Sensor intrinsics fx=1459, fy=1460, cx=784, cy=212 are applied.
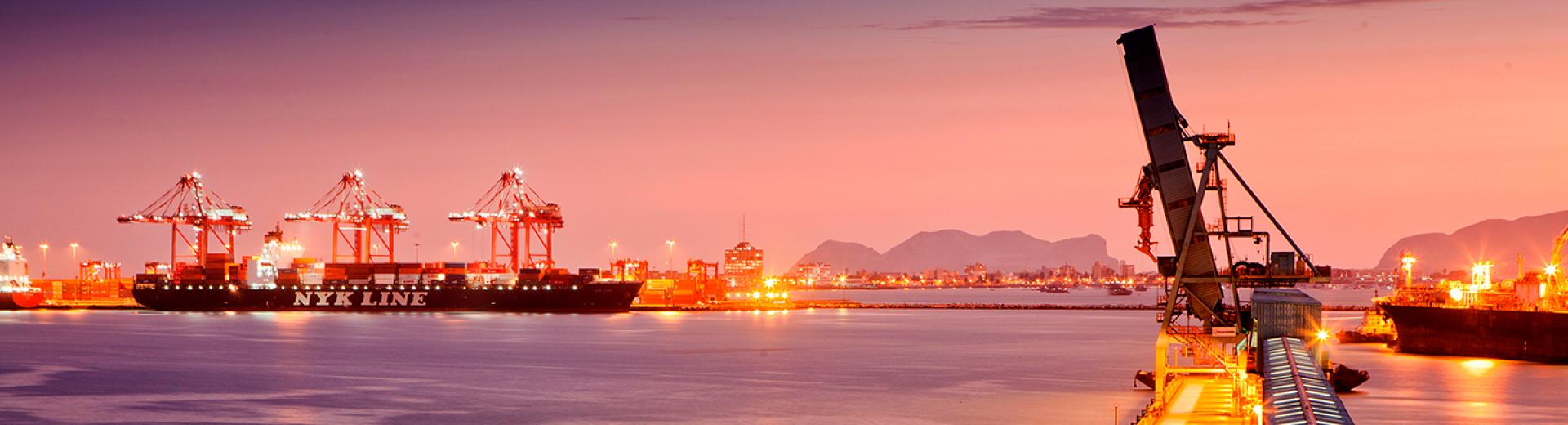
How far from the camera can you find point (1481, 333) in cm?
7794

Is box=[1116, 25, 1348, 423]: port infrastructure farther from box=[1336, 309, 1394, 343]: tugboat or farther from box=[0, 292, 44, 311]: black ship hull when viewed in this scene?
box=[0, 292, 44, 311]: black ship hull

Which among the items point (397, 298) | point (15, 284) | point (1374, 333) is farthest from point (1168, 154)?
point (15, 284)

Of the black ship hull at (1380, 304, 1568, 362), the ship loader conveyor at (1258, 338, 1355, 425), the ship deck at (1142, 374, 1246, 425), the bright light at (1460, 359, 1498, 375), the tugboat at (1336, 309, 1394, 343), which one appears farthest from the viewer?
the tugboat at (1336, 309, 1394, 343)

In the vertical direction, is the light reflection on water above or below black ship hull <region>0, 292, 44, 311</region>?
below

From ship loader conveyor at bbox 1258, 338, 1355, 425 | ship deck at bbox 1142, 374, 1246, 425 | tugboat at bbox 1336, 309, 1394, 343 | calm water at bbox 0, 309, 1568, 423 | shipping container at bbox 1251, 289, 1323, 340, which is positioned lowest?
calm water at bbox 0, 309, 1568, 423

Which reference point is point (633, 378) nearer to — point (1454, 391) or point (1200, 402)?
point (1200, 402)

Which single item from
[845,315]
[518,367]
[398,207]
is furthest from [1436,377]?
[398,207]

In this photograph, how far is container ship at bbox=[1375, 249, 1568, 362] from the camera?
73.4 m

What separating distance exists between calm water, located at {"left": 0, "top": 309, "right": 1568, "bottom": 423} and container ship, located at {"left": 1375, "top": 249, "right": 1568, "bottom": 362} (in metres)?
1.74

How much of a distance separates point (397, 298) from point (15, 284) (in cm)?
5595

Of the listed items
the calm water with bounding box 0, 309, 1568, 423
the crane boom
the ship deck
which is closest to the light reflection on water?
the calm water with bounding box 0, 309, 1568, 423

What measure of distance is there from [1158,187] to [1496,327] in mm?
44597

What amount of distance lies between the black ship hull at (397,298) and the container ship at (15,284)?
20.5 m

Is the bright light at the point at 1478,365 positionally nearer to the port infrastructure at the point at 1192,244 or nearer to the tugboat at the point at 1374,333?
the tugboat at the point at 1374,333
